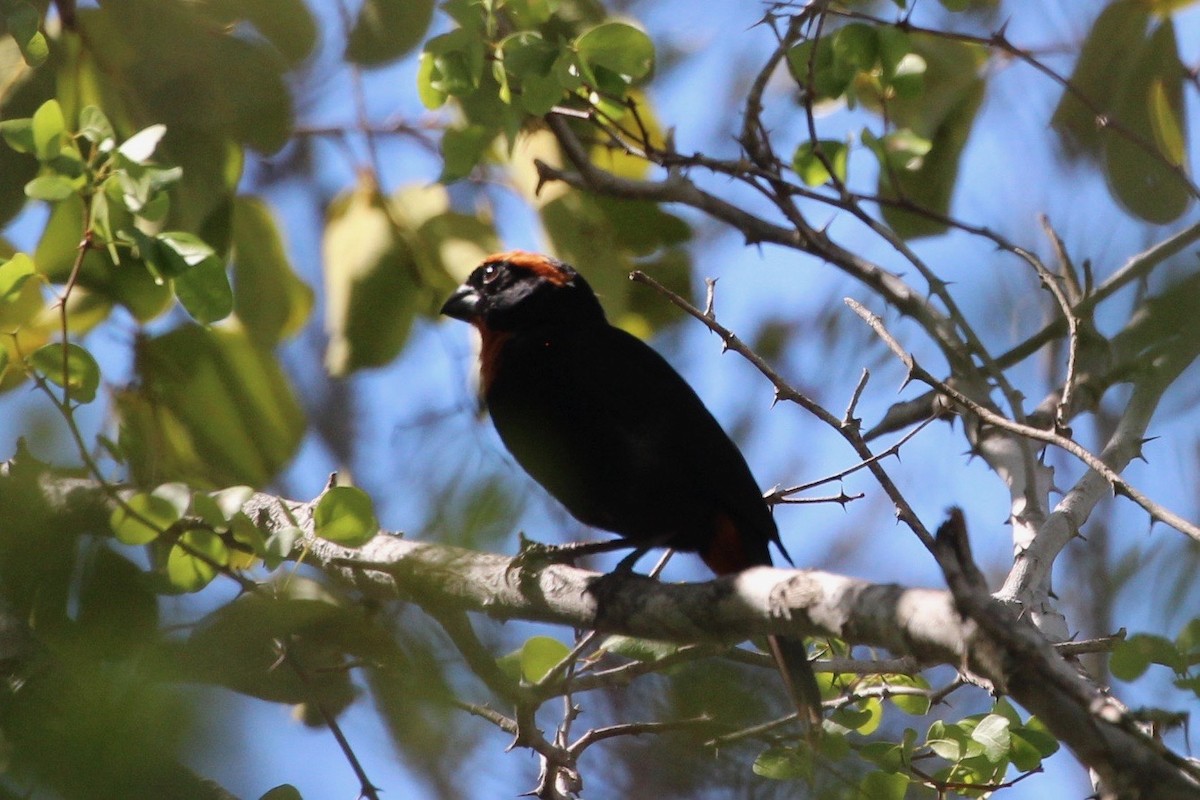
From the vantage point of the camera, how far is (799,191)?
3.41m

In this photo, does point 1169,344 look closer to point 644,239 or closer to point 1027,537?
point 1027,537

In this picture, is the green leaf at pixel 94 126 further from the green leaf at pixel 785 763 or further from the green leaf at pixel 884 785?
the green leaf at pixel 884 785

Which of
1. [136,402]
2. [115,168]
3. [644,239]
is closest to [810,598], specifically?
[115,168]

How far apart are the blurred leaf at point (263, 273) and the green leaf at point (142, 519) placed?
1383 mm

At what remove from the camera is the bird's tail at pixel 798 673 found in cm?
210

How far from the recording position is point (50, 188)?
1775 mm

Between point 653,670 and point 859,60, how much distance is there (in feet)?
5.85

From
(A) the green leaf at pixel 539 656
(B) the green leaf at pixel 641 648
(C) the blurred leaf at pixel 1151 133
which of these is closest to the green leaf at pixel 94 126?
(A) the green leaf at pixel 539 656

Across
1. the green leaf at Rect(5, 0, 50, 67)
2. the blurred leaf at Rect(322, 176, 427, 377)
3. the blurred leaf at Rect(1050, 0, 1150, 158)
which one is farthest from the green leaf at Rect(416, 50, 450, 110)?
the blurred leaf at Rect(1050, 0, 1150, 158)

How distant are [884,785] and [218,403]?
5.03 ft

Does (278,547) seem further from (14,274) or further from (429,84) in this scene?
(429,84)

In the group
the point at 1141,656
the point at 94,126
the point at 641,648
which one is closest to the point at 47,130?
the point at 94,126

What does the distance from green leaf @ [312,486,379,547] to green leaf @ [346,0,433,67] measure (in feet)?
4.29

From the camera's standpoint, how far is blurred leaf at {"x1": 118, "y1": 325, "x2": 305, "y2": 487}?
2.35m
